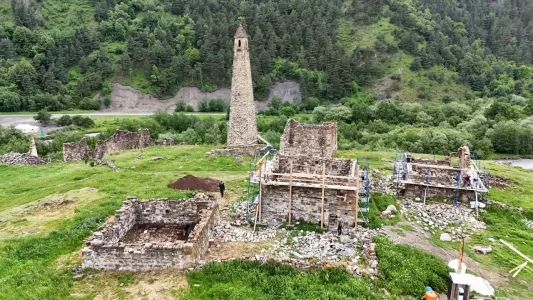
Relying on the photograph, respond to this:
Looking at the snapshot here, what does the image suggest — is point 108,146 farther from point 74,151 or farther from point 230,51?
point 230,51

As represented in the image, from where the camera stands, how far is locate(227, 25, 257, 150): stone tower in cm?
3375

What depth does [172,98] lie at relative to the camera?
298 feet

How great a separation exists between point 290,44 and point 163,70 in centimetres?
3343

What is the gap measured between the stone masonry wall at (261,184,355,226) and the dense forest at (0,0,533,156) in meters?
47.3

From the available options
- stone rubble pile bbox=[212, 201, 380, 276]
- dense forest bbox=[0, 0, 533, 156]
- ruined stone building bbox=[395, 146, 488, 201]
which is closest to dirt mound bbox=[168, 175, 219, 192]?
stone rubble pile bbox=[212, 201, 380, 276]

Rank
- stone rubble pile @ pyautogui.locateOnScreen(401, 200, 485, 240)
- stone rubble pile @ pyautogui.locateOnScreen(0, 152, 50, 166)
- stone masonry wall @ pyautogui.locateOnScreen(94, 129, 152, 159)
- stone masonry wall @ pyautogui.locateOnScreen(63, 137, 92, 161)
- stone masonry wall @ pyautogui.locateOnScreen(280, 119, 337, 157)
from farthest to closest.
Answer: stone masonry wall @ pyautogui.locateOnScreen(94, 129, 152, 159), stone masonry wall @ pyautogui.locateOnScreen(63, 137, 92, 161), stone rubble pile @ pyautogui.locateOnScreen(0, 152, 50, 166), stone masonry wall @ pyautogui.locateOnScreen(280, 119, 337, 157), stone rubble pile @ pyautogui.locateOnScreen(401, 200, 485, 240)

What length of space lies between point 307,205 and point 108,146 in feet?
96.7

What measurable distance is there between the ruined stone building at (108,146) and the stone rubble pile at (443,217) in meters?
30.8

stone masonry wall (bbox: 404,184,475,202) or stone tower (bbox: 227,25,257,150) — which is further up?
stone tower (bbox: 227,25,257,150)

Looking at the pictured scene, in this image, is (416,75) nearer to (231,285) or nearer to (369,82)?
(369,82)

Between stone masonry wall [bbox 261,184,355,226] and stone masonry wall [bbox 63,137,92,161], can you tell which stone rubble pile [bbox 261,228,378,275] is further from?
stone masonry wall [bbox 63,137,92,161]

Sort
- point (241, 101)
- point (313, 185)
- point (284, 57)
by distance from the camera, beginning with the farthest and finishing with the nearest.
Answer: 1. point (284, 57)
2. point (241, 101)
3. point (313, 185)

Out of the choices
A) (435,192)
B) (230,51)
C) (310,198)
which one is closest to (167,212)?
(310,198)

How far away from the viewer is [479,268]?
1534cm
